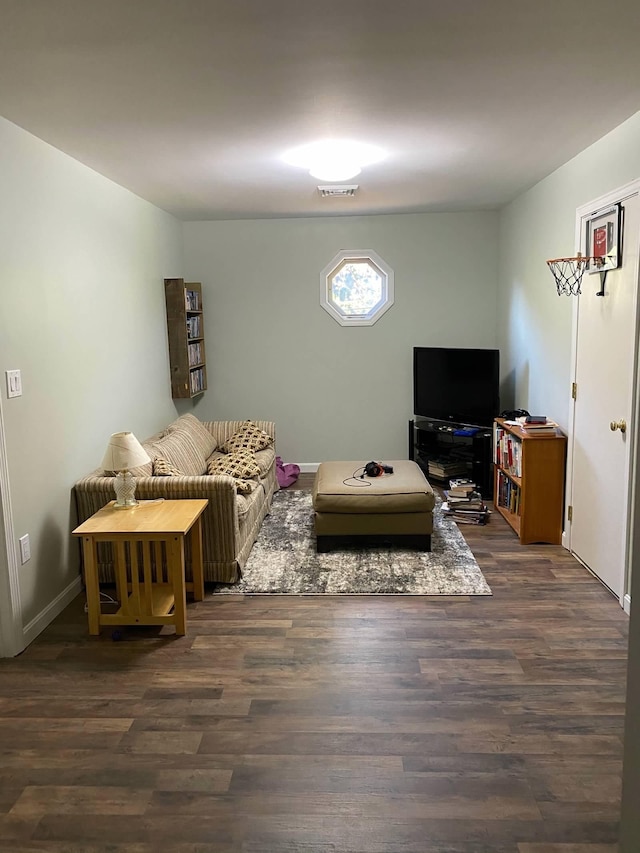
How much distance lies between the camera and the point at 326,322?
6004mm

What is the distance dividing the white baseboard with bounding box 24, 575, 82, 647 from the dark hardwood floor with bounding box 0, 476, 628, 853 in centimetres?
5

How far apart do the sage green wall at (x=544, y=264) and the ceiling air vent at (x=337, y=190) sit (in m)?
1.36

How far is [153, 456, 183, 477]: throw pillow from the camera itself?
372cm

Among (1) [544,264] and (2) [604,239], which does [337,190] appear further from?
(2) [604,239]

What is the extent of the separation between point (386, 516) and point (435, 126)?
227 centimetres

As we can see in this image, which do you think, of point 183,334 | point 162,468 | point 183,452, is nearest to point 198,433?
point 183,452

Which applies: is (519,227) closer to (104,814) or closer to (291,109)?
(291,109)

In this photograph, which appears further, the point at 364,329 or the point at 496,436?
the point at 364,329

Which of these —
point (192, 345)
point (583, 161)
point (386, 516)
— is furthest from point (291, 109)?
point (192, 345)

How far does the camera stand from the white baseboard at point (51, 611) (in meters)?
3.03

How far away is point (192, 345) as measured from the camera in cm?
568

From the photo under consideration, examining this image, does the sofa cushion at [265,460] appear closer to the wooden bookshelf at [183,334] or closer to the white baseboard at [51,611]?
the wooden bookshelf at [183,334]

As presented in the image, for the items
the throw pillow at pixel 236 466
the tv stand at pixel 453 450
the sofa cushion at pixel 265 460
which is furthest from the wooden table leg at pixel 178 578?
the tv stand at pixel 453 450

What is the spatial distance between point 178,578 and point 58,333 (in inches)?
58.3
